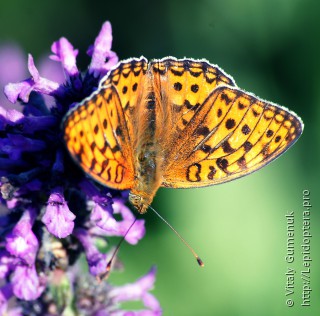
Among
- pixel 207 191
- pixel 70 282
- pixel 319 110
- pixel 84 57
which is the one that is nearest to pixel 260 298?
pixel 207 191

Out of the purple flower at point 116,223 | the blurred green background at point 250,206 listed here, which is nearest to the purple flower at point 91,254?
the purple flower at point 116,223

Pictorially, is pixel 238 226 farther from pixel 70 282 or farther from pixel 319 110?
pixel 70 282

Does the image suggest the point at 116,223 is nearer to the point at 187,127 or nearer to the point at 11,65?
the point at 187,127

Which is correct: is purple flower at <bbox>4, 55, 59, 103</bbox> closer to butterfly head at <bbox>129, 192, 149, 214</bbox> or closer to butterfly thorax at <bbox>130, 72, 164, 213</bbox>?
butterfly thorax at <bbox>130, 72, 164, 213</bbox>

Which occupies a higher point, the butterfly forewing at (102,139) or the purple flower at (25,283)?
the butterfly forewing at (102,139)

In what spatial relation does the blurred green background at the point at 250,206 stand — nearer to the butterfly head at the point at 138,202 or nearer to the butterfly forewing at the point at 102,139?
the butterfly head at the point at 138,202

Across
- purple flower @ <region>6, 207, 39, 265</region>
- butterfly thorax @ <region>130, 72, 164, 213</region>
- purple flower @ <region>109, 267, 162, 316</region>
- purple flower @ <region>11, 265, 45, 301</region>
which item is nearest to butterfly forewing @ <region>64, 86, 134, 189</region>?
butterfly thorax @ <region>130, 72, 164, 213</region>
